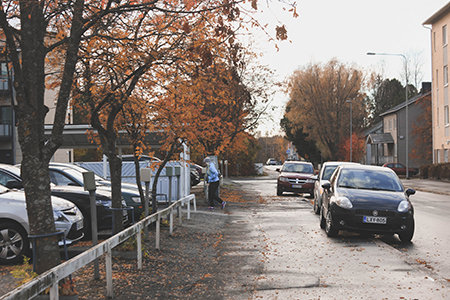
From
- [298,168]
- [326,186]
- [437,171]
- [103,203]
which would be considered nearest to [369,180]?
[326,186]

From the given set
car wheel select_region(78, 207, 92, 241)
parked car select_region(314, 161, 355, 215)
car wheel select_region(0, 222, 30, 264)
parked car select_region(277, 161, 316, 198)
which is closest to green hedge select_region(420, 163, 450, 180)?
parked car select_region(277, 161, 316, 198)

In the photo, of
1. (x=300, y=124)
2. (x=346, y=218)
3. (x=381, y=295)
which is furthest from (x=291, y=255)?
(x=300, y=124)

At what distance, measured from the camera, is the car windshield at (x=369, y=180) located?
11523mm

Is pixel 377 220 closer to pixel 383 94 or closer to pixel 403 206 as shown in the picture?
pixel 403 206

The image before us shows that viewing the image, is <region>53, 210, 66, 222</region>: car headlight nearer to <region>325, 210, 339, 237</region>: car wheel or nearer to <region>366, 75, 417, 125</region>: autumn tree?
<region>325, 210, 339, 237</region>: car wheel

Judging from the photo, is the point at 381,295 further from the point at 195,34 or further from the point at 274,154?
the point at 274,154

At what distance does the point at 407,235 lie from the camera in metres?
10.6

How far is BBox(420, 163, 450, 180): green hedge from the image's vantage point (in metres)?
39.9

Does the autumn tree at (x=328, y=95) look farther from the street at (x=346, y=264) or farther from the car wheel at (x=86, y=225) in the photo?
the car wheel at (x=86, y=225)

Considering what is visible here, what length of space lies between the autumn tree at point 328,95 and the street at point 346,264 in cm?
4600

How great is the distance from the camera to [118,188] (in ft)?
29.7

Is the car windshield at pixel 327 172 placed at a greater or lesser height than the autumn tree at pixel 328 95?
lesser

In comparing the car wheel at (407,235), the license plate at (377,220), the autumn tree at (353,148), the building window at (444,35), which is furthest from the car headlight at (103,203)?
the autumn tree at (353,148)

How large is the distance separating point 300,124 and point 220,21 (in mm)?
55254
